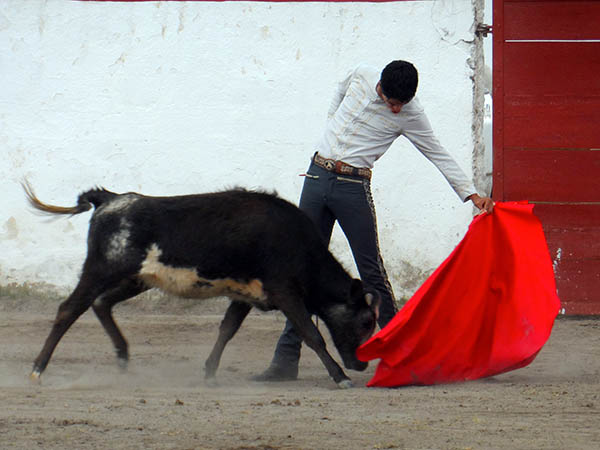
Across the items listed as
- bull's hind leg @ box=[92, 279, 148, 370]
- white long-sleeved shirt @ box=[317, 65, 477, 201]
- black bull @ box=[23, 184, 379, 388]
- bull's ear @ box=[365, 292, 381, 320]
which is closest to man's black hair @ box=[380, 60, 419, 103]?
white long-sleeved shirt @ box=[317, 65, 477, 201]

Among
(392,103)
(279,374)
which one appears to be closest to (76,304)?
(279,374)

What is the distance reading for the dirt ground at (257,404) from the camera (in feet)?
12.5

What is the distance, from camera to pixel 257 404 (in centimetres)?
454

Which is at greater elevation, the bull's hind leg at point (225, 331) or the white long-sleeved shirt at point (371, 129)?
the white long-sleeved shirt at point (371, 129)

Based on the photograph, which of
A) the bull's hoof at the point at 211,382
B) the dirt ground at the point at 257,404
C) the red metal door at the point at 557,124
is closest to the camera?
the dirt ground at the point at 257,404

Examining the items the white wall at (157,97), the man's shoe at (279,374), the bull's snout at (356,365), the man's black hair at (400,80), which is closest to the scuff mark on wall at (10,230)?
the white wall at (157,97)

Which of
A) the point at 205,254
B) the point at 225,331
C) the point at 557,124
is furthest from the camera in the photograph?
the point at 557,124

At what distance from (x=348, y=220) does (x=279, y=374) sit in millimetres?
921

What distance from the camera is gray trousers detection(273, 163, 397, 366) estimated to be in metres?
5.57

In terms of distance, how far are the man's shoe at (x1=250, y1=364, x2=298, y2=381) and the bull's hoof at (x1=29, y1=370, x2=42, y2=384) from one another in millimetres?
1164

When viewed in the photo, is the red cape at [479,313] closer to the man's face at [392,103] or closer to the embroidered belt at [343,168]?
the embroidered belt at [343,168]

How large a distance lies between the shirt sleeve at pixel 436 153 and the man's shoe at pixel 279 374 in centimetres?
132

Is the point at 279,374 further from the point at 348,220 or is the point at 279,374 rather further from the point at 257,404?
the point at 257,404

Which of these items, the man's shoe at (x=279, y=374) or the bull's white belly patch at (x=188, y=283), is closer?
the bull's white belly patch at (x=188, y=283)
